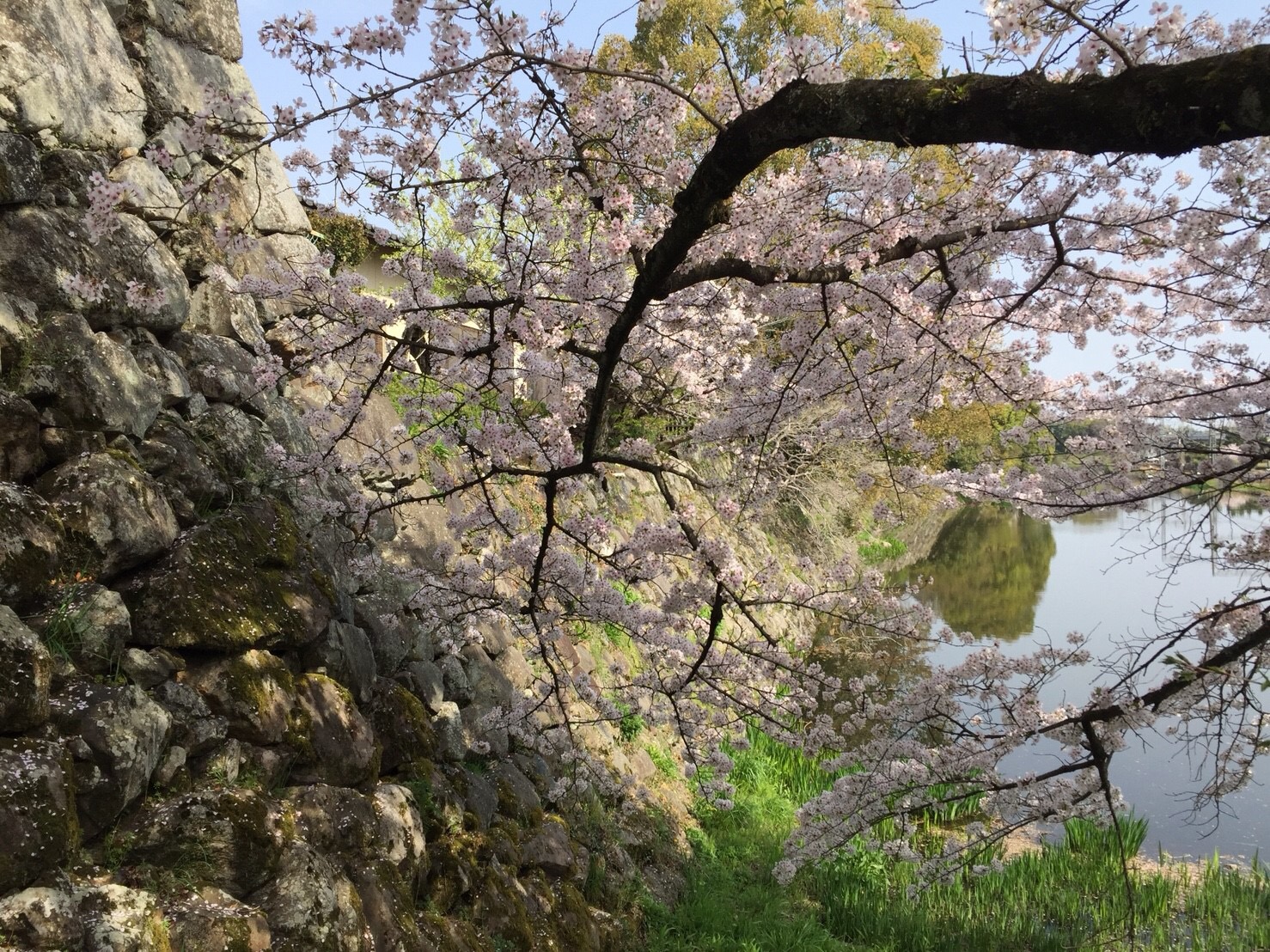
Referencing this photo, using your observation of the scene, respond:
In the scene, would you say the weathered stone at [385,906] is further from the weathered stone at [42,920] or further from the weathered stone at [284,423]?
the weathered stone at [284,423]

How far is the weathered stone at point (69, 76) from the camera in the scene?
3.53 metres

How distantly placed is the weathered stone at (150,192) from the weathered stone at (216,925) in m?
3.29

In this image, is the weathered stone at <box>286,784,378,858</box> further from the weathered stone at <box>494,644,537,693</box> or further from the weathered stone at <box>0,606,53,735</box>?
the weathered stone at <box>494,644,537,693</box>

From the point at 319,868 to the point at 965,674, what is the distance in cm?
370

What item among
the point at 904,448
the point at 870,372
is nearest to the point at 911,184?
the point at 870,372

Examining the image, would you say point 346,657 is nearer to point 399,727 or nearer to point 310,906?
point 399,727

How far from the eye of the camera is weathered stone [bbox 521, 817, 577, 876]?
14.8ft

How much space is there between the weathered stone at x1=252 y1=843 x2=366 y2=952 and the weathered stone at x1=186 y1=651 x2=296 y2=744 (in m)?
0.54

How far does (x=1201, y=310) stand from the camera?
463 cm

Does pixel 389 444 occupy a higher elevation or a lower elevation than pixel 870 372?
lower

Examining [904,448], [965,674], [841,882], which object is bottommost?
[841,882]

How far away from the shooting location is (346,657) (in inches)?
154

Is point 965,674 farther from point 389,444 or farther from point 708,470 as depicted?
point 708,470

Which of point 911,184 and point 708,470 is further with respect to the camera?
point 708,470
